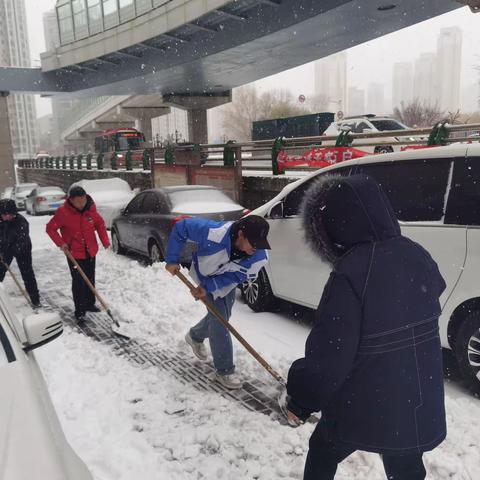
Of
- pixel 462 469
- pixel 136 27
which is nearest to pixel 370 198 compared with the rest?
pixel 462 469

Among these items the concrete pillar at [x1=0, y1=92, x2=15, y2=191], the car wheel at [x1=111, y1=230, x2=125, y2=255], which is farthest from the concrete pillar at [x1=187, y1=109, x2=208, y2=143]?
the car wheel at [x1=111, y1=230, x2=125, y2=255]

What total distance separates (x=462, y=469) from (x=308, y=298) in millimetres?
2472

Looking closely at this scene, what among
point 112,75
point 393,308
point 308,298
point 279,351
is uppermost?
point 112,75

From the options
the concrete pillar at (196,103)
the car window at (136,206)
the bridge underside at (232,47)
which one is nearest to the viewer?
the car window at (136,206)

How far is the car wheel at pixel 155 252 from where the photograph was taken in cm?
878

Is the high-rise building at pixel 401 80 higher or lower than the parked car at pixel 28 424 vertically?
higher

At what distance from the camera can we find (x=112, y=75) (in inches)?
1134

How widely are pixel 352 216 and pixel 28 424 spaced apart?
1.51m

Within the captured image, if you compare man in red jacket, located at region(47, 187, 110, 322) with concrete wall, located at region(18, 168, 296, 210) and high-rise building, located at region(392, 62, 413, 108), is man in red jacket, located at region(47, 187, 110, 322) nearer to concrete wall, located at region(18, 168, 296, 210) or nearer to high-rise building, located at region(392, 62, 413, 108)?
concrete wall, located at region(18, 168, 296, 210)

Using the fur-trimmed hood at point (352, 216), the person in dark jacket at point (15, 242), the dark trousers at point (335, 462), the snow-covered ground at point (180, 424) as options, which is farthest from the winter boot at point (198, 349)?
the person in dark jacket at point (15, 242)

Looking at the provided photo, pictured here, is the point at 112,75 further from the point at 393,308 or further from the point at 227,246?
the point at 393,308

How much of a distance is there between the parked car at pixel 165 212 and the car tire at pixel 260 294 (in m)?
1.56

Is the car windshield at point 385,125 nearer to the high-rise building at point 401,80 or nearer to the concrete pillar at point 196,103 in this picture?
the concrete pillar at point 196,103

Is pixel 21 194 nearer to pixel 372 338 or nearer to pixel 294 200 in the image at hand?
pixel 294 200
